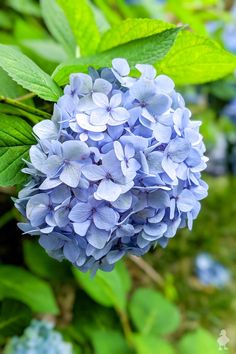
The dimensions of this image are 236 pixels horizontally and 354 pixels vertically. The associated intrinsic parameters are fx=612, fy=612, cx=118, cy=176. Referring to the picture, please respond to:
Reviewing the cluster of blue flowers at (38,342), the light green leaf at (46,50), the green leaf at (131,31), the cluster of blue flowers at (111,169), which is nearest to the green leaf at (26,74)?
the cluster of blue flowers at (111,169)

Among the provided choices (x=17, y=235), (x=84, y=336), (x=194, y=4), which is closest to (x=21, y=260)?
(x=17, y=235)

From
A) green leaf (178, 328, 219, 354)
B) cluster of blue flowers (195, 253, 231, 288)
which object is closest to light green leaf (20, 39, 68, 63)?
green leaf (178, 328, 219, 354)

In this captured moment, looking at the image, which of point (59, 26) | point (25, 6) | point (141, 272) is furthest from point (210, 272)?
point (59, 26)

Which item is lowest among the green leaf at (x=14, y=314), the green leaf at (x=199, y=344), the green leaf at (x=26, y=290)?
the green leaf at (x=199, y=344)

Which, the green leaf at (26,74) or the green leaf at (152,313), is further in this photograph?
the green leaf at (152,313)

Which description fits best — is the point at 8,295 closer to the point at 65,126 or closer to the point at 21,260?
the point at 21,260

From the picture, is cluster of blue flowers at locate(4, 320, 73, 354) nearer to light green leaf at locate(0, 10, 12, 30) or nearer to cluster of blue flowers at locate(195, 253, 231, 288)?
light green leaf at locate(0, 10, 12, 30)

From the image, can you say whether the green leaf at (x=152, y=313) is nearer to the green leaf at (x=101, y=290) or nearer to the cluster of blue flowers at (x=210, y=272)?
the green leaf at (x=101, y=290)
